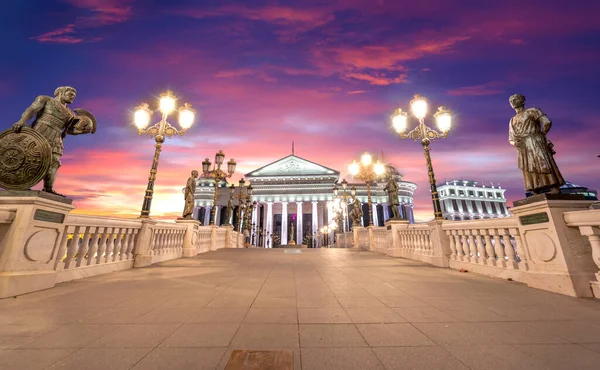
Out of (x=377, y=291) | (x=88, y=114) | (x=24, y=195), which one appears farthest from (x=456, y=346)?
(x=88, y=114)

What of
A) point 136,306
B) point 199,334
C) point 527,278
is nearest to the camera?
point 199,334

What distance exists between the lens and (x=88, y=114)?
5461mm

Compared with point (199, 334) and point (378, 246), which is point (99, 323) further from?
point (378, 246)

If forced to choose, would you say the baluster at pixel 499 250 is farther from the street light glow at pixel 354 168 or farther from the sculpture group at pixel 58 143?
the street light glow at pixel 354 168

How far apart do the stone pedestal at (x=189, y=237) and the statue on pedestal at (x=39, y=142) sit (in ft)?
21.8

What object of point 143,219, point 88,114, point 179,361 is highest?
point 88,114

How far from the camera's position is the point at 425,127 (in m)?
9.38

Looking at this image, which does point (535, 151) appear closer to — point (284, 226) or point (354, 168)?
point (354, 168)

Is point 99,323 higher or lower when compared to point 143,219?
lower

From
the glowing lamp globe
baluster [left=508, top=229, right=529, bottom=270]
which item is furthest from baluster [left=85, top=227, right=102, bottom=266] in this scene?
the glowing lamp globe

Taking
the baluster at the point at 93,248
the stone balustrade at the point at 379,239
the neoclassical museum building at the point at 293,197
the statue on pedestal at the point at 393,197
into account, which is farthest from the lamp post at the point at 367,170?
the neoclassical museum building at the point at 293,197

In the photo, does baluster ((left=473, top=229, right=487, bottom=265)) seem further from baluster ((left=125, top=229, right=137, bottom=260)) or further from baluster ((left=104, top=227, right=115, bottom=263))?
baluster ((left=125, top=229, right=137, bottom=260))

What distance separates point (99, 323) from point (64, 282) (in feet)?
11.5

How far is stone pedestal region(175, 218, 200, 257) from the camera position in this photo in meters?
10.9
